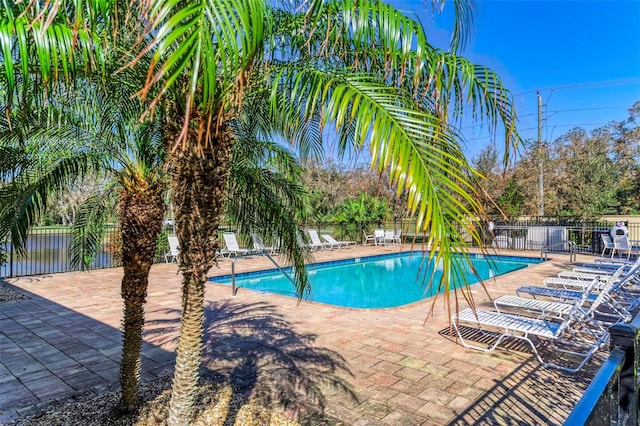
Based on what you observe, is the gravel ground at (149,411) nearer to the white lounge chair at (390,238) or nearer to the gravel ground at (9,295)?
the gravel ground at (9,295)

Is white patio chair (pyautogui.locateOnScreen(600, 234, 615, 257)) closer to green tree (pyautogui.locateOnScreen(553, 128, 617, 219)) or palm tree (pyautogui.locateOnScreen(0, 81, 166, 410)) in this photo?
green tree (pyautogui.locateOnScreen(553, 128, 617, 219))

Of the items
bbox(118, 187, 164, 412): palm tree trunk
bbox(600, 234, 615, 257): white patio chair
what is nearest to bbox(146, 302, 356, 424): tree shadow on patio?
bbox(118, 187, 164, 412): palm tree trunk

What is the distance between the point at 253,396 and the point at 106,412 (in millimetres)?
1282

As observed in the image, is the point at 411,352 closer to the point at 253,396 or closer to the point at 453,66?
the point at 253,396

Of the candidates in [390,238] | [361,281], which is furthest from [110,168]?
[390,238]

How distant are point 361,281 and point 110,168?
10030 mm

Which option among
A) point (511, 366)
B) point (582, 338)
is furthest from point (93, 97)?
point (582, 338)

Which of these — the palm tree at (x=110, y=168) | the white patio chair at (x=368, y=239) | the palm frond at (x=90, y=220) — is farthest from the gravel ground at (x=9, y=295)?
the white patio chair at (x=368, y=239)

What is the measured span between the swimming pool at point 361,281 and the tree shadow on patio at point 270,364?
3.33m

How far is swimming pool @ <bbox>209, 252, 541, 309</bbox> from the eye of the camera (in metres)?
10.4

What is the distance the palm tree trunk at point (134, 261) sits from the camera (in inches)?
139

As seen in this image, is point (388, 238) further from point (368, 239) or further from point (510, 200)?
point (510, 200)

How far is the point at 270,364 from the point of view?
15.2 feet

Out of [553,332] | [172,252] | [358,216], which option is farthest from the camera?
[358,216]
